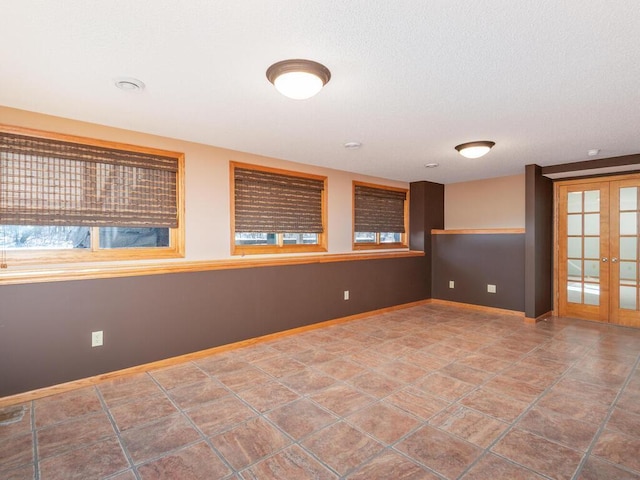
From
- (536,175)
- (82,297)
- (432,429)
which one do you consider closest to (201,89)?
(82,297)

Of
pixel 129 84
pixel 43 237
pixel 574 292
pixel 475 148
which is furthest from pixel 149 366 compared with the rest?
pixel 574 292

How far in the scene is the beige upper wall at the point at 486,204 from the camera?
5.46m

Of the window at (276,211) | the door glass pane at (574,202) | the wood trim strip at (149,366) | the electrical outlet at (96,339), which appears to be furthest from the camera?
the door glass pane at (574,202)

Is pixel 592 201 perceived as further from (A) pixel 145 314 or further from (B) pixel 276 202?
(A) pixel 145 314

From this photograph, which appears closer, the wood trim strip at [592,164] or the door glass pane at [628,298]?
the wood trim strip at [592,164]

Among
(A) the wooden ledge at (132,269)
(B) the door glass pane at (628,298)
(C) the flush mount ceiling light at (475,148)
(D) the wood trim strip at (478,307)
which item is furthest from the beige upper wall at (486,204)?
(A) the wooden ledge at (132,269)

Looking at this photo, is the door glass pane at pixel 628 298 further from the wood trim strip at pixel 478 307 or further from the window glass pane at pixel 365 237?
the window glass pane at pixel 365 237

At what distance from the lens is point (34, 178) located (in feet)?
8.97

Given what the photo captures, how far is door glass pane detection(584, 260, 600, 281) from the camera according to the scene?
4.73 m

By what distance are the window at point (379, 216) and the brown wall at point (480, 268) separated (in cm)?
74

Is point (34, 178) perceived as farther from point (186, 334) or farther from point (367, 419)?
point (367, 419)

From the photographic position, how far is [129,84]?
7.32 feet

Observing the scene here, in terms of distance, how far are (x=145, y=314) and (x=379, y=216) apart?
380 cm

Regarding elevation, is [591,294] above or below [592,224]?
below
